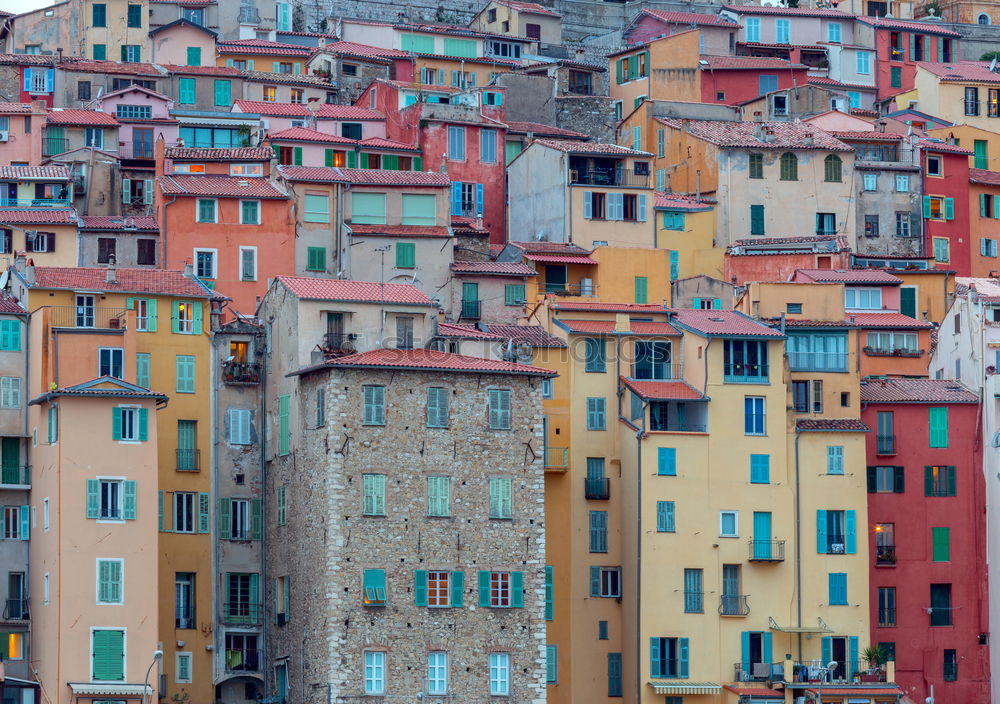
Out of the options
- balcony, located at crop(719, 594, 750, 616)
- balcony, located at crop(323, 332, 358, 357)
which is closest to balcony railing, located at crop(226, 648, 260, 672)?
balcony, located at crop(323, 332, 358, 357)

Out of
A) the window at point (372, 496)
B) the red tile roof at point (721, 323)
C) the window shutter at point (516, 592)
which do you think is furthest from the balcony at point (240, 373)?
the red tile roof at point (721, 323)

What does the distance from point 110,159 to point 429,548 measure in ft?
109

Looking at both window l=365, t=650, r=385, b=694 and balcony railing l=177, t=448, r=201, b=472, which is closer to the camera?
window l=365, t=650, r=385, b=694

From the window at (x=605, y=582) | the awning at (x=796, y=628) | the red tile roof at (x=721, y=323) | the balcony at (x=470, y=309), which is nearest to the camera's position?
the awning at (x=796, y=628)

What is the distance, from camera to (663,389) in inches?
3152

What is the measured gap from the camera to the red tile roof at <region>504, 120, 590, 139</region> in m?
106

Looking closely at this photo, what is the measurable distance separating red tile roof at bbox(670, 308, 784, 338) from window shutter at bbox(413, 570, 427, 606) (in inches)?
598

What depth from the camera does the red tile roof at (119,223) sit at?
89.1 m

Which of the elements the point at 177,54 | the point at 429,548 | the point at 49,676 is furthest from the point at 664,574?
the point at 177,54

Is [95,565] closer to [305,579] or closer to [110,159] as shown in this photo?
[305,579]

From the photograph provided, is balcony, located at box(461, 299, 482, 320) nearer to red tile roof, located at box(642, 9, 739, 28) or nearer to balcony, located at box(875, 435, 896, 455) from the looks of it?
balcony, located at box(875, 435, 896, 455)

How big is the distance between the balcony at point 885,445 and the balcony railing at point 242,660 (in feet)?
78.6

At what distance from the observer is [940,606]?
270ft

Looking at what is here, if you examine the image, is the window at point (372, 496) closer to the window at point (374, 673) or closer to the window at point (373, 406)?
the window at point (373, 406)
